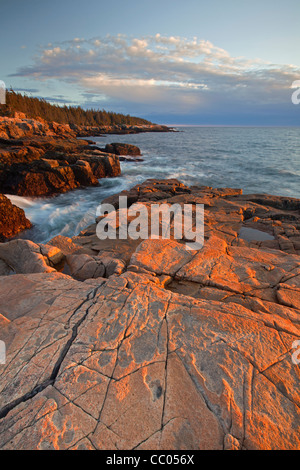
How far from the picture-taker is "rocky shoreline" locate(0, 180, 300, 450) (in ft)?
7.92

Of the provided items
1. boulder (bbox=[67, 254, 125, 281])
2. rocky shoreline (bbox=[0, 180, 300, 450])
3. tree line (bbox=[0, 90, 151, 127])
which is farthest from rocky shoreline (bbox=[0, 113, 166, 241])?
tree line (bbox=[0, 90, 151, 127])

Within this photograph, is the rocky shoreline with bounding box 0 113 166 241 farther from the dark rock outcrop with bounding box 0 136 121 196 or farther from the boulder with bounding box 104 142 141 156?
the boulder with bounding box 104 142 141 156

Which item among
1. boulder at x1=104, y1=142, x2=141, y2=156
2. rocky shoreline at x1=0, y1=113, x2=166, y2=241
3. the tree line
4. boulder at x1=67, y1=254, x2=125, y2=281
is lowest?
boulder at x1=67, y1=254, x2=125, y2=281

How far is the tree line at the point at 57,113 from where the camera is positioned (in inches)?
2623

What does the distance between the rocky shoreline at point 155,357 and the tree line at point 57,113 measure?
62.4 m

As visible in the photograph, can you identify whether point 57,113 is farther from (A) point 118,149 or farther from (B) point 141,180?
(B) point 141,180

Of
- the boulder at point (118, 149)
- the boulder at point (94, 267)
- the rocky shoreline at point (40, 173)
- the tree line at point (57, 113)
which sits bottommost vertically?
the boulder at point (94, 267)

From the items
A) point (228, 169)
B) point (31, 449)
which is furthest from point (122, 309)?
point (228, 169)

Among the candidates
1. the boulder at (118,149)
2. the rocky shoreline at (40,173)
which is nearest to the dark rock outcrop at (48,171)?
the rocky shoreline at (40,173)

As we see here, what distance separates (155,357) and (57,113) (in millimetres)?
104876

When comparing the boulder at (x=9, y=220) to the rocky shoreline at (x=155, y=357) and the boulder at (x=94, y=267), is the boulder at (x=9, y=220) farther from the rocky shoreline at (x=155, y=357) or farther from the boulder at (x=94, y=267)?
the boulder at (x=94, y=267)

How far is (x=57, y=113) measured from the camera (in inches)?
3435

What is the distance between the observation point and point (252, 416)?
252 cm

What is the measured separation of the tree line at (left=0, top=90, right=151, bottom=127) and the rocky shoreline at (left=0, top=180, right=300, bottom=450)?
62.4m
